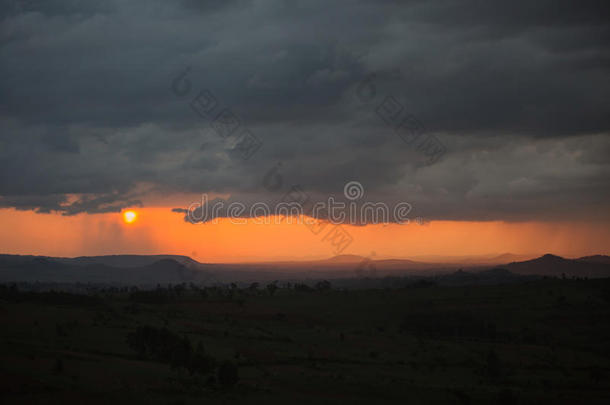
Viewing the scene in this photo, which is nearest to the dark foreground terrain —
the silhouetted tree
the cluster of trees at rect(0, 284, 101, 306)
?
the silhouetted tree

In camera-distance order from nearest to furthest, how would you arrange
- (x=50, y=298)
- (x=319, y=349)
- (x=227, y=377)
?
1. (x=227, y=377)
2. (x=319, y=349)
3. (x=50, y=298)

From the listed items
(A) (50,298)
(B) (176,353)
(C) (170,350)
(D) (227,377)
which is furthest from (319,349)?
(A) (50,298)

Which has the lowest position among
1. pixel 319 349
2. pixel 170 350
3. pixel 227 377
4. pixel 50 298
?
pixel 319 349

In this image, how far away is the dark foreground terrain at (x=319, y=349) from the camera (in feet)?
106

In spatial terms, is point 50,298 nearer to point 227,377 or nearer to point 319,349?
point 319,349

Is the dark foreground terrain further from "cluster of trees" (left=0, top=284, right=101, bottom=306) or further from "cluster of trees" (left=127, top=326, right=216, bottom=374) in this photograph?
"cluster of trees" (left=0, top=284, right=101, bottom=306)

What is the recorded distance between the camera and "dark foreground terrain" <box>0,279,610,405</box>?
32438 millimetres

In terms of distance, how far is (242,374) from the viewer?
39656 mm

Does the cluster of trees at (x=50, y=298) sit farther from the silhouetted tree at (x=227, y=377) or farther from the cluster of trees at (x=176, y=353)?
the silhouetted tree at (x=227, y=377)

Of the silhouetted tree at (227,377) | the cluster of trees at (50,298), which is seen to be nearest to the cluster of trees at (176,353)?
the silhouetted tree at (227,377)

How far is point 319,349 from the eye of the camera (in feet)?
178

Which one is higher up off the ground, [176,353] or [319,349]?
[176,353]

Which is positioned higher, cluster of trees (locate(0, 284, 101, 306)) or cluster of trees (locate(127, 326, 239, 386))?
cluster of trees (locate(0, 284, 101, 306))

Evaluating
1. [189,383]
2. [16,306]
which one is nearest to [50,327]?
[16,306]
